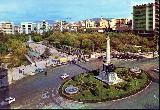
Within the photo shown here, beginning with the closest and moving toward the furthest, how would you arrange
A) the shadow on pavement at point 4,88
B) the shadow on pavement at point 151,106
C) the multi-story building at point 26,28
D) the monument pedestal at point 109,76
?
the shadow on pavement at point 151,106
the shadow on pavement at point 4,88
the monument pedestal at point 109,76
the multi-story building at point 26,28

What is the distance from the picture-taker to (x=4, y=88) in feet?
164

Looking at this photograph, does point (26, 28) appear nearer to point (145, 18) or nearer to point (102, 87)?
point (145, 18)

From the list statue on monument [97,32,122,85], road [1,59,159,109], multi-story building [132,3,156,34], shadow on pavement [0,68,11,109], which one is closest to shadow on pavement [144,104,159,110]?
road [1,59,159,109]

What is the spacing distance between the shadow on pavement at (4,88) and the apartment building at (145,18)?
186 ft

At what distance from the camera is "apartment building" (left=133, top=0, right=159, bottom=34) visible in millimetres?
100312

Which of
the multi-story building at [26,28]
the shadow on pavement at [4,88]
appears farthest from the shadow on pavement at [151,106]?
the multi-story building at [26,28]

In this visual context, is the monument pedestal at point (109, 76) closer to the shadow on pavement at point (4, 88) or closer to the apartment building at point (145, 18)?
the shadow on pavement at point (4, 88)

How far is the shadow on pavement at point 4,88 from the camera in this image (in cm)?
4078

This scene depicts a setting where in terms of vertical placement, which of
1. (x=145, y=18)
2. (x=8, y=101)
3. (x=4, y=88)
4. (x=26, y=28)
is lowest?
(x=8, y=101)

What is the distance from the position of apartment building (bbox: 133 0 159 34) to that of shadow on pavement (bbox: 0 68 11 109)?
2234 inches

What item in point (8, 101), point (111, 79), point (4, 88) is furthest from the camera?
point (4, 88)

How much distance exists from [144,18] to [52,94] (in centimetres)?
6778

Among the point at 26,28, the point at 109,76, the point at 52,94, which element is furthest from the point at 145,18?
the point at 26,28

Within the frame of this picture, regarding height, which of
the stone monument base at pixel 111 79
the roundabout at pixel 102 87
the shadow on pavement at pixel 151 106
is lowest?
the shadow on pavement at pixel 151 106
